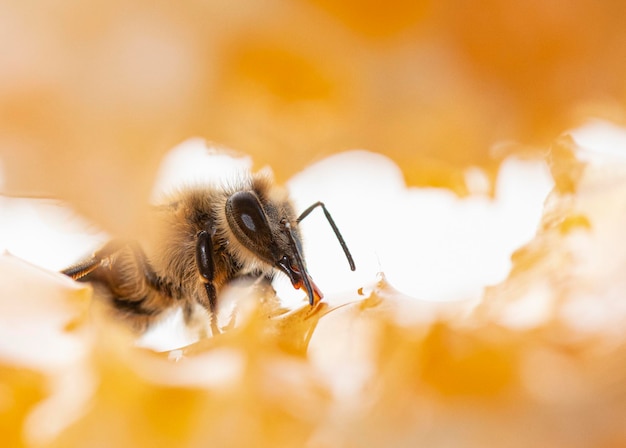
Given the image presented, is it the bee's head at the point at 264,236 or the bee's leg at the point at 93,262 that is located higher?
the bee's head at the point at 264,236

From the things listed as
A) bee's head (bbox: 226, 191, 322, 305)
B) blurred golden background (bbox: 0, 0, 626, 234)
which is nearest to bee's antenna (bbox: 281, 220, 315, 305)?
bee's head (bbox: 226, 191, 322, 305)

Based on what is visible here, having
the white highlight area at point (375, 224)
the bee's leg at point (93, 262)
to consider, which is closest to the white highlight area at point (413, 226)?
the white highlight area at point (375, 224)

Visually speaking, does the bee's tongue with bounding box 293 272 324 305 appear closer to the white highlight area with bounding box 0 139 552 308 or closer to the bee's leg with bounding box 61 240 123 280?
the white highlight area with bounding box 0 139 552 308

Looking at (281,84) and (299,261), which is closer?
(299,261)

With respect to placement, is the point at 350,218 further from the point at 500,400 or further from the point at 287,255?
the point at 500,400

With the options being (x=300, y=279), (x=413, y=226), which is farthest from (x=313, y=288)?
(x=413, y=226)

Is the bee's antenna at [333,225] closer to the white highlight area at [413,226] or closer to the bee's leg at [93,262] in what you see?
the white highlight area at [413,226]

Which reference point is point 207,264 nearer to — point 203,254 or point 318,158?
point 203,254
